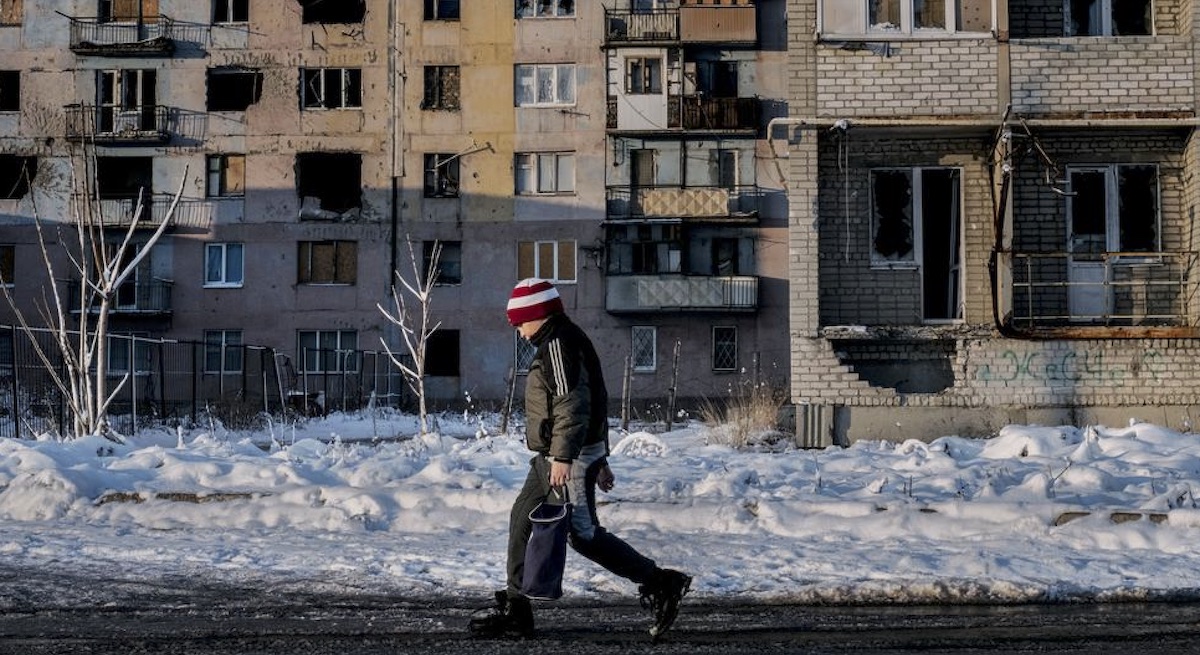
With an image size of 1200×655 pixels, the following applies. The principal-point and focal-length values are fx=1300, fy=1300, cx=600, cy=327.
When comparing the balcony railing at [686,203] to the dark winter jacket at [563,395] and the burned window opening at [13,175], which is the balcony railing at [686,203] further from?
the dark winter jacket at [563,395]

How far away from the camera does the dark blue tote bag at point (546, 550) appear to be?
5758 mm

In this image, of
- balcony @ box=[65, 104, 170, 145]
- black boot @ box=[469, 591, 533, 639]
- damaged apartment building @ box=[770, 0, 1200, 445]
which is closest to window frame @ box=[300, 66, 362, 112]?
balcony @ box=[65, 104, 170, 145]

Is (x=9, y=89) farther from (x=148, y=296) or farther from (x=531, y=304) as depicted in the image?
(x=531, y=304)

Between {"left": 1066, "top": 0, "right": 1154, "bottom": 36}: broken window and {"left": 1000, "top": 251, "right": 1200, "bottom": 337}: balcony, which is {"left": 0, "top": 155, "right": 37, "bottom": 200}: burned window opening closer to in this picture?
{"left": 1066, "top": 0, "right": 1154, "bottom": 36}: broken window

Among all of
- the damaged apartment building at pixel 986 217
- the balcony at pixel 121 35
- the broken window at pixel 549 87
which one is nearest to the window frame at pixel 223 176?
the balcony at pixel 121 35

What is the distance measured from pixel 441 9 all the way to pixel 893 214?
86.4 feet

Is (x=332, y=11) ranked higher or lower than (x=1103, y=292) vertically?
higher

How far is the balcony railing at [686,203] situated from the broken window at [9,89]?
61.6ft

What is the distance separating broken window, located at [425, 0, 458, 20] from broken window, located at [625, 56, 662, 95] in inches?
222

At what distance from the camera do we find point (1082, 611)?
21.2ft

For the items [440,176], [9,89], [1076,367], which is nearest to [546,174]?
[440,176]

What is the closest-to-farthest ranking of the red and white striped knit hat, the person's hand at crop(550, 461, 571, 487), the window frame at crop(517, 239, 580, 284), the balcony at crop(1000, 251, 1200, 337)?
1. the person's hand at crop(550, 461, 571, 487)
2. the red and white striped knit hat
3. the balcony at crop(1000, 251, 1200, 337)
4. the window frame at crop(517, 239, 580, 284)

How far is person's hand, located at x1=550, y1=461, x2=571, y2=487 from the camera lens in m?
5.64

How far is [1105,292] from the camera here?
52.0 feet
